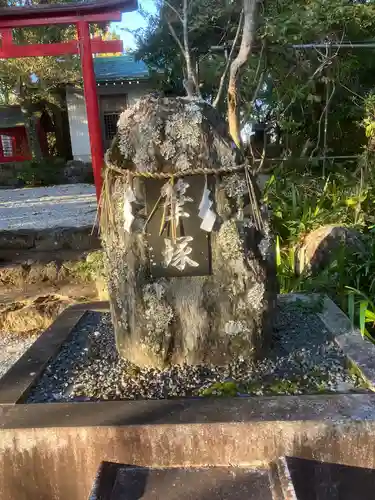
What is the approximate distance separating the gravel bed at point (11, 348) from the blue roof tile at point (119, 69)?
9.20 metres

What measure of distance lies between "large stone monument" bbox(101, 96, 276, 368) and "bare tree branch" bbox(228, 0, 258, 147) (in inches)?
78.6

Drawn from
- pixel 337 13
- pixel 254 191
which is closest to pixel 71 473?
pixel 254 191

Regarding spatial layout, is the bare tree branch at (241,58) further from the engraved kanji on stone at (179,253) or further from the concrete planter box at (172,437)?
the concrete planter box at (172,437)

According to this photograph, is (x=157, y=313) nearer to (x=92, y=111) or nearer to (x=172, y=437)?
(x=172, y=437)

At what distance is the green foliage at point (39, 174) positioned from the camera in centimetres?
1316

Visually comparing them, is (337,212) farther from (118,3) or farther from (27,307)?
(118,3)

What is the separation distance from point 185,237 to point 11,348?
2794mm

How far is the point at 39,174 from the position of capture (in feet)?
43.2

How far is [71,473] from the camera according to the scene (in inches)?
60.7

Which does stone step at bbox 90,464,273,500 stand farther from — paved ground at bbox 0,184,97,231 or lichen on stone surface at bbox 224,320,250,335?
paved ground at bbox 0,184,97,231

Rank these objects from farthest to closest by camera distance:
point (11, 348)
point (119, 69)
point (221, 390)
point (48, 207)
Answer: point (119, 69) < point (48, 207) < point (11, 348) < point (221, 390)

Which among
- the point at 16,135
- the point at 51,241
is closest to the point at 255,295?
the point at 51,241

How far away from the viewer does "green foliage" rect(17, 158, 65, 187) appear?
13.2m

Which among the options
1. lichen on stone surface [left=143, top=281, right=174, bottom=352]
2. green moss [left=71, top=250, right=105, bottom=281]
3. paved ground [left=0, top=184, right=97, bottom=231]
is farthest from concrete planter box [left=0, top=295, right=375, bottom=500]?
paved ground [left=0, top=184, right=97, bottom=231]
